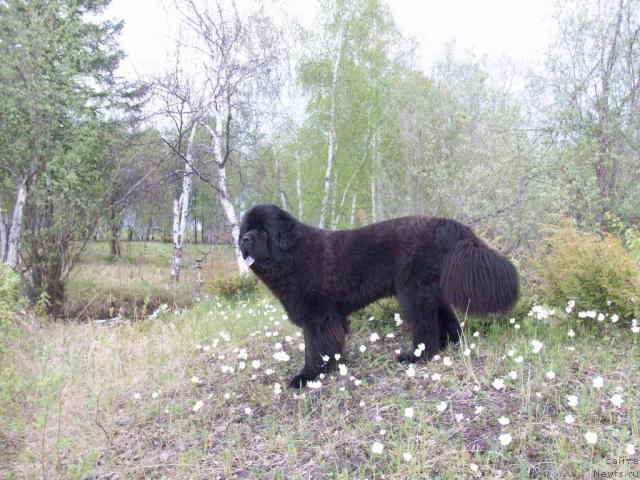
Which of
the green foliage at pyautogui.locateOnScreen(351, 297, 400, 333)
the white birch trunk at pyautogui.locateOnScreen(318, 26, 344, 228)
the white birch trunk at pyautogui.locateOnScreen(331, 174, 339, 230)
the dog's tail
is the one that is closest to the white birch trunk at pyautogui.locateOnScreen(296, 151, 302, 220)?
the white birch trunk at pyautogui.locateOnScreen(318, 26, 344, 228)

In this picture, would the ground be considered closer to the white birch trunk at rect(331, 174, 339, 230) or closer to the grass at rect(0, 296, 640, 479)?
the grass at rect(0, 296, 640, 479)

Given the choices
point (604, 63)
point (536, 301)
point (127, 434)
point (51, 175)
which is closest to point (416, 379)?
point (536, 301)

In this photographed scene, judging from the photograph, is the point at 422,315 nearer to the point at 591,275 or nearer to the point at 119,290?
the point at 591,275

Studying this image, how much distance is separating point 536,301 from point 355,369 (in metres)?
2.10

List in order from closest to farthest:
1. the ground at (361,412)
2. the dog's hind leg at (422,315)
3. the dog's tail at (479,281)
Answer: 1. the ground at (361,412)
2. the dog's tail at (479,281)
3. the dog's hind leg at (422,315)

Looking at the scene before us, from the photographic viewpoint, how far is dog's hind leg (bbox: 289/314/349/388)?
4504 mm

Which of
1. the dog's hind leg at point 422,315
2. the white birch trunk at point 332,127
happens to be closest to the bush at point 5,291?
the dog's hind leg at point 422,315

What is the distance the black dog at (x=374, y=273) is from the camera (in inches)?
161

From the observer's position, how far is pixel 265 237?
15.0 ft

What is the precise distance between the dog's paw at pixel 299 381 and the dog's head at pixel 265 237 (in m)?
1.09

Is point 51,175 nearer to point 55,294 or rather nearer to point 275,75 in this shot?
point 55,294

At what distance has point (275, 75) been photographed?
16578 millimetres

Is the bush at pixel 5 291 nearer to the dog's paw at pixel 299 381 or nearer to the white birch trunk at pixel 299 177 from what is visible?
the dog's paw at pixel 299 381

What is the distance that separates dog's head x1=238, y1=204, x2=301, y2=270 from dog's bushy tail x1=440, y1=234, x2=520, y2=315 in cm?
155
